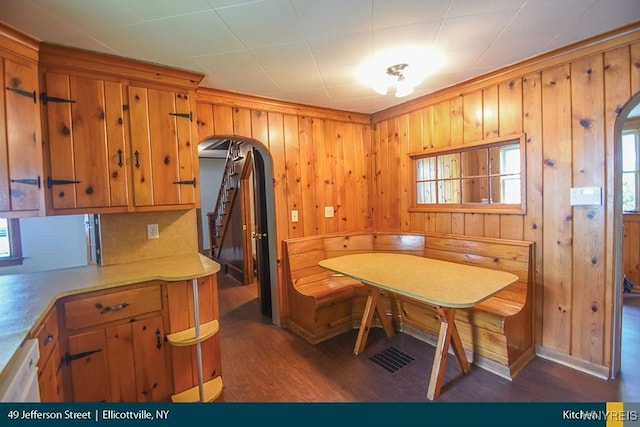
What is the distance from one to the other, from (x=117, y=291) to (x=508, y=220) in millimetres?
2977

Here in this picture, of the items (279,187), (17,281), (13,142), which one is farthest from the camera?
(279,187)

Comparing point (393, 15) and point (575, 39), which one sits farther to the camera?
point (575, 39)

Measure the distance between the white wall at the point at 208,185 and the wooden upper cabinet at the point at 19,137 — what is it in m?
5.60

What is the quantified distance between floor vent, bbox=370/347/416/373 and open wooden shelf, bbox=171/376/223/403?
1237 millimetres

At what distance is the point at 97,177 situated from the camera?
195cm

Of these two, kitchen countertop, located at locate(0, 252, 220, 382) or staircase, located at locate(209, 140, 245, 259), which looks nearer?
kitchen countertop, located at locate(0, 252, 220, 382)

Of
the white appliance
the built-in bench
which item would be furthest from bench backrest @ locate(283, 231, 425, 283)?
the white appliance

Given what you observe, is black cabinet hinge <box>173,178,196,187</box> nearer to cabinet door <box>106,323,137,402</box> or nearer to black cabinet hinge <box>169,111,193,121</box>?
black cabinet hinge <box>169,111,193,121</box>

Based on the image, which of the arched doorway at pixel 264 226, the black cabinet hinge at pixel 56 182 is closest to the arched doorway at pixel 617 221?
the arched doorway at pixel 264 226

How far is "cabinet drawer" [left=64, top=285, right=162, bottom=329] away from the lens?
5.21 feet

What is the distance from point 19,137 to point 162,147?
2.47 feet

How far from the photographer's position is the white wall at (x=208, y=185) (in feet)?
23.7

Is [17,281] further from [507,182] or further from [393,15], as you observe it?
[507,182]

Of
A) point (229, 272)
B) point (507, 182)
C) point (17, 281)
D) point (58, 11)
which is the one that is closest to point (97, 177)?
point (17, 281)
